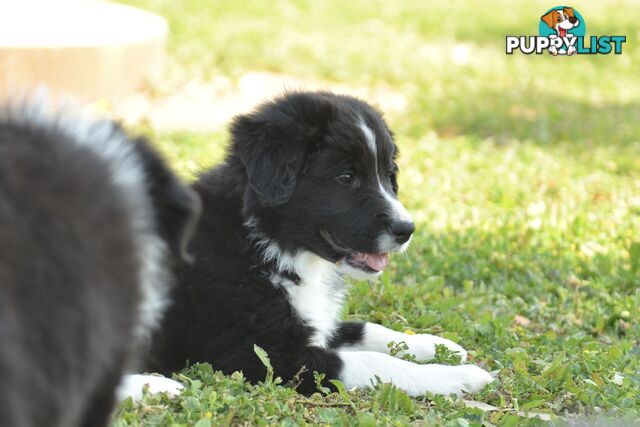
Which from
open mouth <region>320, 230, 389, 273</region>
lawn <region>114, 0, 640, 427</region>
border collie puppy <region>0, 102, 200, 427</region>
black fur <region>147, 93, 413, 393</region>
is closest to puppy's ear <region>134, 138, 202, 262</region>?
border collie puppy <region>0, 102, 200, 427</region>

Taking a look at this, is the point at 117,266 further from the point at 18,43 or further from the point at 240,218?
the point at 18,43

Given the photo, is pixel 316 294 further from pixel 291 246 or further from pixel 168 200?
pixel 168 200

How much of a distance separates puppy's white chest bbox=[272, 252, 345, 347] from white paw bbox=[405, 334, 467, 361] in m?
0.40

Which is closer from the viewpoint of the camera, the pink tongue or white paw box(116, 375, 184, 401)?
white paw box(116, 375, 184, 401)

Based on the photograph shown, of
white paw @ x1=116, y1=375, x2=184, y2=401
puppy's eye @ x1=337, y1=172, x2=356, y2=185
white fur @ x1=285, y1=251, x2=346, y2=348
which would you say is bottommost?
white paw @ x1=116, y1=375, x2=184, y2=401

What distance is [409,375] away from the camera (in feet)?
14.1

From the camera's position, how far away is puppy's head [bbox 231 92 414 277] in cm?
436

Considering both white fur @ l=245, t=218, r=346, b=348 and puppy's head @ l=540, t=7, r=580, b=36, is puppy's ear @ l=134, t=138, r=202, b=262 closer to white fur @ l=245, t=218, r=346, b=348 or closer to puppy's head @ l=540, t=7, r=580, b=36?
white fur @ l=245, t=218, r=346, b=348

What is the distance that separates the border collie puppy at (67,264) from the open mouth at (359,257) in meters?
1.67

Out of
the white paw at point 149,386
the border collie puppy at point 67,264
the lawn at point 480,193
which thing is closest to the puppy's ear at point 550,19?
the lawn at point 480,193

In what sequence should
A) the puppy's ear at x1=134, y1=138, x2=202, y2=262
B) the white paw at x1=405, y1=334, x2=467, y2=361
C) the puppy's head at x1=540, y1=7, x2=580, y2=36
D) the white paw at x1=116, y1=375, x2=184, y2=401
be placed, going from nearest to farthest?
1. the puppy's ear at x1=134, y1=138, x2=202, y2=262
2. the white paw at x1=116, y1=375, x2=184, y2=401
3. the white paw at x1=405, y1=334, x2=467, y2=361
4. the puppy's head at x1=540, y1=7, x2=580, y2=36

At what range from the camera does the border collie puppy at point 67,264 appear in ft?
7.47

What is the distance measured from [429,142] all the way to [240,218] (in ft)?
17.9

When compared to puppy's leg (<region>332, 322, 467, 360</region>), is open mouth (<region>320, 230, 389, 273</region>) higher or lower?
higher
